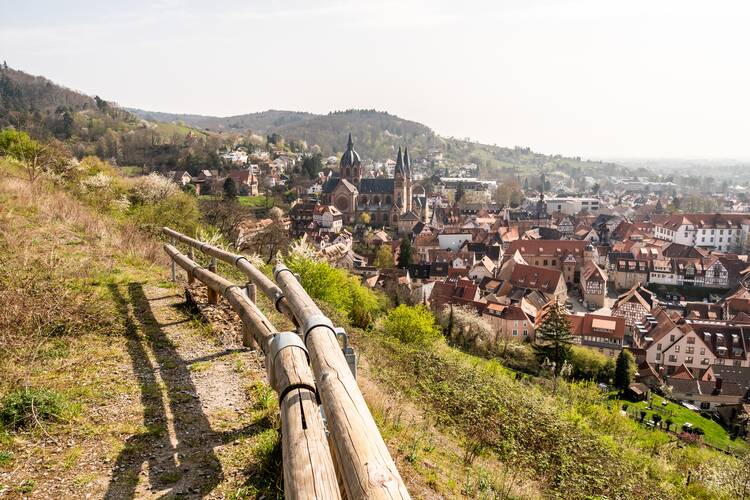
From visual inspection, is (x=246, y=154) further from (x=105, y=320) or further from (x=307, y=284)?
(x=105, y=320)

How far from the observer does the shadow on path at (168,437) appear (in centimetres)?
382

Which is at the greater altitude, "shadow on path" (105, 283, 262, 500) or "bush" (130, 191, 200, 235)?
"bush" (130, 191, 200, 235)

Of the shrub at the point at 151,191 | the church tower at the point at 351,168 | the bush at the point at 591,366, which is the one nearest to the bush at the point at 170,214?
the shrub at the point at 151,191

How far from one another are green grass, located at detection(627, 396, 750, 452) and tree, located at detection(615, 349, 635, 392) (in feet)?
5.71

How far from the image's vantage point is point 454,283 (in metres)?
46.8

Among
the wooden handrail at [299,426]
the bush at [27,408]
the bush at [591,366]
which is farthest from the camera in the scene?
the bush at [591,366]

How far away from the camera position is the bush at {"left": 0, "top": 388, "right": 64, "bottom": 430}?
435cm

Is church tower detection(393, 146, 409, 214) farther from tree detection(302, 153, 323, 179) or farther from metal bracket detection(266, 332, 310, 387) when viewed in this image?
metal bracket detection(266, 332, 310, 387)

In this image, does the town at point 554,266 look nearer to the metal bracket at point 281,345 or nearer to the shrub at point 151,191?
the shrub at point 151,191

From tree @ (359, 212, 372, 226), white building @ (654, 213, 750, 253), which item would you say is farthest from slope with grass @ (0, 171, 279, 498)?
white building @ (654, 213, 750, 253)

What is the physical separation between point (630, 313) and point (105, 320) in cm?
4900

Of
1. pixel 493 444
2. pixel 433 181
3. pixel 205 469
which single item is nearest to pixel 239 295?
pixel 205 469

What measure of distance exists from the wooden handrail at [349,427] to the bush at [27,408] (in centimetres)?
300

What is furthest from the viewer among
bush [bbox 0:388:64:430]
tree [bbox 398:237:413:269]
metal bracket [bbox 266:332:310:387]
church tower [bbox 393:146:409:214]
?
church tower [bbox 393:146:409:214]
